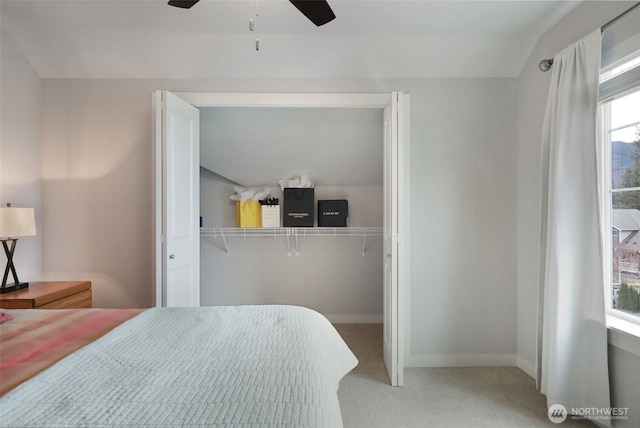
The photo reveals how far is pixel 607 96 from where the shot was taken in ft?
6.52

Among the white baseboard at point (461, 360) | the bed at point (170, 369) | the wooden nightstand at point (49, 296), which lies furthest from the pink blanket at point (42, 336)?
the white baseboard at point (461, 360)

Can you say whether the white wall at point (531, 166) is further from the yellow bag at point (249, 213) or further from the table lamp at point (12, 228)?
the table lamp at point (12, 228)

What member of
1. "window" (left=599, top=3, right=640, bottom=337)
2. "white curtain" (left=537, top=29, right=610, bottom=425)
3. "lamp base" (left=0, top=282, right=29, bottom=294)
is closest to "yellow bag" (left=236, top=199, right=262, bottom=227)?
"lamp base" (left=0, top=282, right=29, bottom=294)

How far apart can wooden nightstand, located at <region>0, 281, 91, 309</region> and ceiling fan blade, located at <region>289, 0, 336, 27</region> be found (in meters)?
2.38

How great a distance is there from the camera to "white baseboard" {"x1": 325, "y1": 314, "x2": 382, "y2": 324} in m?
3.95

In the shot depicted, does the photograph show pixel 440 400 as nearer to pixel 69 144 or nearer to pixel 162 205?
pixel 162 205

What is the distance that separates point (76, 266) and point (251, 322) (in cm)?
221

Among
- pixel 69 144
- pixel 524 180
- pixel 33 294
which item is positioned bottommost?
pixel 33 294

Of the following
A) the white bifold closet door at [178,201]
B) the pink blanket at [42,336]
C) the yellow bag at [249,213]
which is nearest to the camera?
the pink blanket at [42,336]

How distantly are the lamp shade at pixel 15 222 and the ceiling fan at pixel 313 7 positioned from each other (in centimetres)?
185

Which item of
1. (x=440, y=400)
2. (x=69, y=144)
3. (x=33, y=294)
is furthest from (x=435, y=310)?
(x=69, y=144)

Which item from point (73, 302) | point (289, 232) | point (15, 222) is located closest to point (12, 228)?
point (15, 222)

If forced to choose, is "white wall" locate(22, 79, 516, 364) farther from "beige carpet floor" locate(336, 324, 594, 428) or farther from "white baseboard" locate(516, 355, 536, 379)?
"beige carpet floor" locate(336, 324, 594, 428)

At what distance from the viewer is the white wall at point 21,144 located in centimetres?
259
